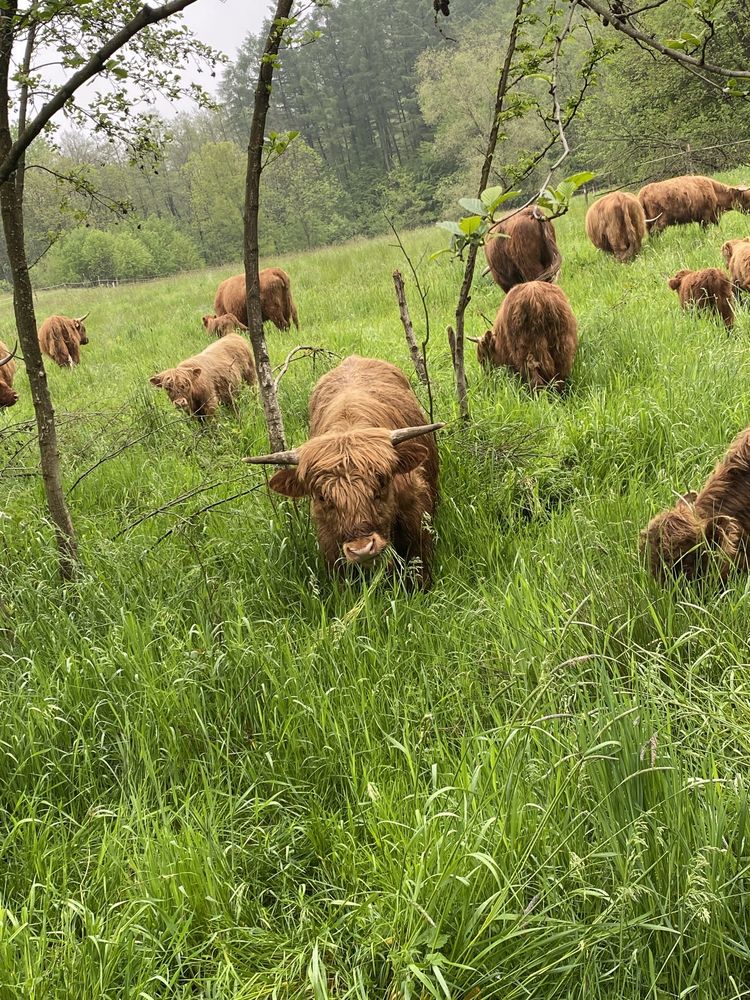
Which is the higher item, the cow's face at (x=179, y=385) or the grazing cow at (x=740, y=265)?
the cow's face at (x=179, y=385)

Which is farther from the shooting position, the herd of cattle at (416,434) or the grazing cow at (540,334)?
the grazing cow at (540,334)

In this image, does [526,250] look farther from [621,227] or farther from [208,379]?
[208,379]

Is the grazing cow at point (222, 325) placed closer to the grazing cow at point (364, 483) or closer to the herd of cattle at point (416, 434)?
the herd of cattle at point (416, 434)

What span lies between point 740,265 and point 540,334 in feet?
12.5

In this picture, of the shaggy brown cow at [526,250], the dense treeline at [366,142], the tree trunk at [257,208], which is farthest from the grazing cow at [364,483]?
the shaggy brown cow at [526,250]

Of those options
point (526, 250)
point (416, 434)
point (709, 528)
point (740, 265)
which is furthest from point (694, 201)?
point (709, 528)

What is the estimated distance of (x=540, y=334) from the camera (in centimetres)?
575

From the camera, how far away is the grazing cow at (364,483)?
134 inches

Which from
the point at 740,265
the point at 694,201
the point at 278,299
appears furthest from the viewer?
the point at 278,299

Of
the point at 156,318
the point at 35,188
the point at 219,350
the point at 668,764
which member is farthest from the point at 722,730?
the point at 156,318

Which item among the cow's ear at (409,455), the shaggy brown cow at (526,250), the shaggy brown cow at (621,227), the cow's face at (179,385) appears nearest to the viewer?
the cow's ear at (409,455)

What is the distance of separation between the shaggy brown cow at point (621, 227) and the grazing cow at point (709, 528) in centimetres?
996

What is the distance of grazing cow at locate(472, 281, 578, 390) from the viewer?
5.75 m

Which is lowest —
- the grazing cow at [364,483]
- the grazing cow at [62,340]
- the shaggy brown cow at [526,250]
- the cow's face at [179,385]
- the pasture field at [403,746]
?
the pasture field at [403,746]
